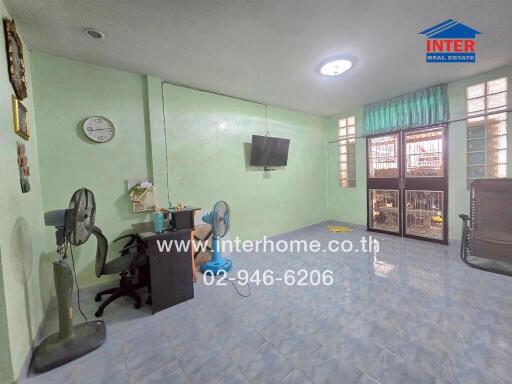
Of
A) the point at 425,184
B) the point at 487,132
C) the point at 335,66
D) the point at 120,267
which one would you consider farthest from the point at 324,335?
the point at 487,132

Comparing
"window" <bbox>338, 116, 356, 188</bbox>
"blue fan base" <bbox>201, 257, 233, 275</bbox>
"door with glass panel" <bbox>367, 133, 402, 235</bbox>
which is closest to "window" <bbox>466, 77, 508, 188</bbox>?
"door with glass panel" <bbox>367, 133, 402, 235</bbox>

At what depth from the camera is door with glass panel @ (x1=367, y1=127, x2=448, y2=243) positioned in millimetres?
3809

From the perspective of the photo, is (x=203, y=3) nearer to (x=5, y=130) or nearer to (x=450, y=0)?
(x=5, y=130)

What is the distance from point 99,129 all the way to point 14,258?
1.59m

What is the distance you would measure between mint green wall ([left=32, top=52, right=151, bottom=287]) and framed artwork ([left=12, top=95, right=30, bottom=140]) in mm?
461

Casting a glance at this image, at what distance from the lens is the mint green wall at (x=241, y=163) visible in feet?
10.5

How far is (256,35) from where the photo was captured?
214 cm

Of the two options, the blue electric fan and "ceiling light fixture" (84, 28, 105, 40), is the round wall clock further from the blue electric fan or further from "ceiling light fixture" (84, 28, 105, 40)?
the blue electric fan

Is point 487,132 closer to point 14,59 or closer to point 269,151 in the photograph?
point 269,151

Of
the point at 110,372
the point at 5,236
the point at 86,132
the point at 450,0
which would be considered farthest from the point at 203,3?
the point at 110,372

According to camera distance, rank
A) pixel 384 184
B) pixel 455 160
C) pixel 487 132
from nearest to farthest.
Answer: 1. pixel 487 132
2. pixel 455 160
3. pixel 384 184

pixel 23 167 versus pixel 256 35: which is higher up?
pixel 256 35

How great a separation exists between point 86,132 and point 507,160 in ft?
18.3

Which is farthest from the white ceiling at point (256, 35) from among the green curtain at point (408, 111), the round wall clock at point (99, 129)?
the round wall clock at point (99, 129)
